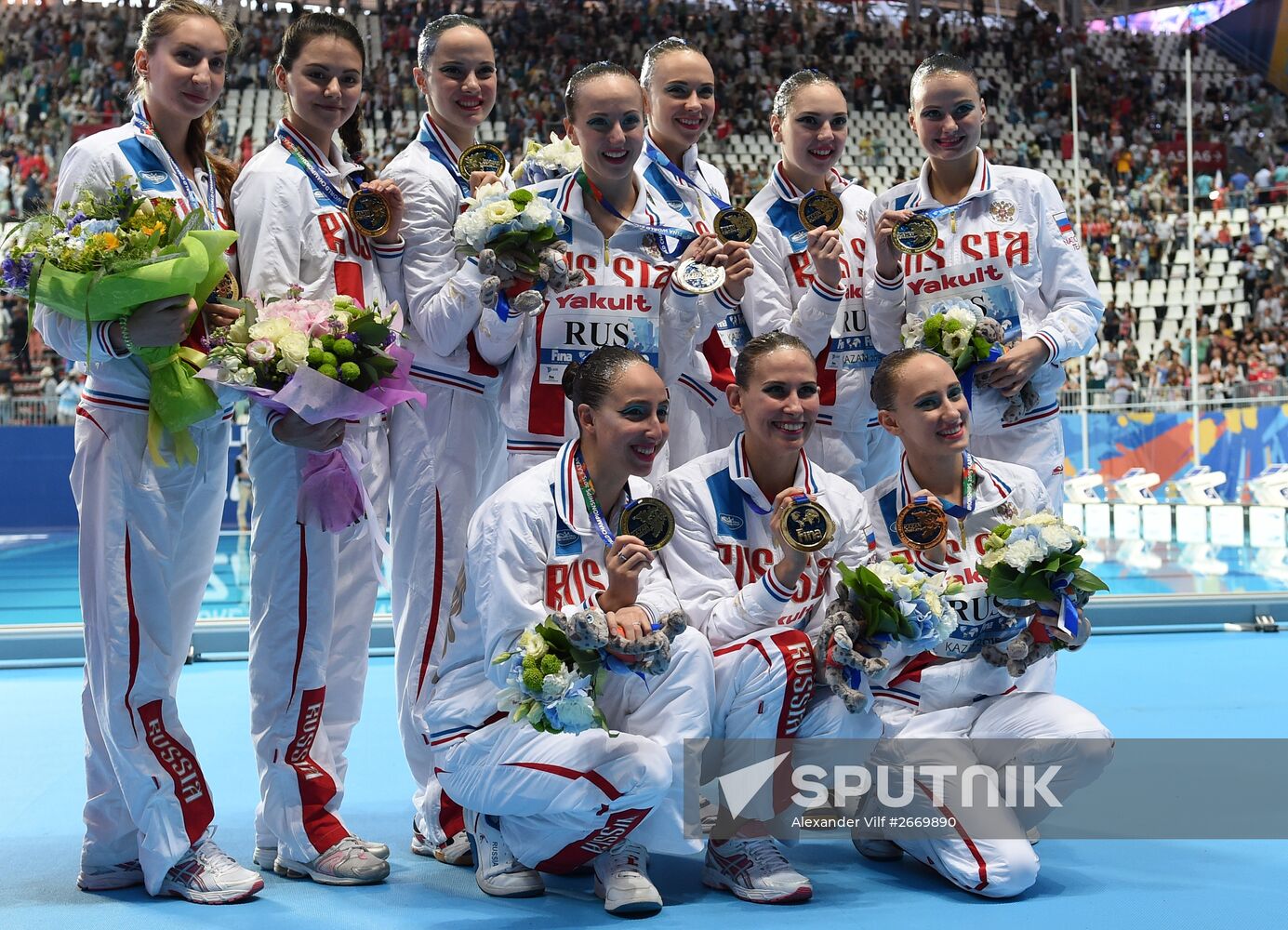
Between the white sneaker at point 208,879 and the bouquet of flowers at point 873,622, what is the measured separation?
1.58m

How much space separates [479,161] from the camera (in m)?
4.06

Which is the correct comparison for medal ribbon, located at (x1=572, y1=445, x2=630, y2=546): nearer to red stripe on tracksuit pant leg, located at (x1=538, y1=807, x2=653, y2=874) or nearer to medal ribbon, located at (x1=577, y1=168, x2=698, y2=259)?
red stripe on tracksuit pant leg, located at (x1=538, y1=807, x2=653, y2=874)

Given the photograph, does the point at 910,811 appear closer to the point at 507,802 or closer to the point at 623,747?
the point at 623,747

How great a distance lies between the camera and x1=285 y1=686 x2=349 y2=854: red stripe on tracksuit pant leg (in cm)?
350

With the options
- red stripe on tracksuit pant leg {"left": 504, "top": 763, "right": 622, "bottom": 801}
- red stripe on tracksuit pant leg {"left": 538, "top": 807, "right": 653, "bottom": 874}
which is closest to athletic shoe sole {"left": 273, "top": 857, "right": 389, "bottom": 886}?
red stripe on tracksuit pant leg {"left": 538, "top": 807, "right": 653, "bottom": 874}

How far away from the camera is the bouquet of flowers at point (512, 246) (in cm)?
357

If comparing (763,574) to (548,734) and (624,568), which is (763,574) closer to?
(624,568)

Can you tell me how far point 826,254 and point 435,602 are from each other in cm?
165

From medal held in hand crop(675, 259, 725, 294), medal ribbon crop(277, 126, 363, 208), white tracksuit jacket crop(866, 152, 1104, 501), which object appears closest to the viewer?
medal ribbon crop(277, 126, 363, 208)

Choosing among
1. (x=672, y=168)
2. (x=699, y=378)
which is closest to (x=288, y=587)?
(x=699, y=378)

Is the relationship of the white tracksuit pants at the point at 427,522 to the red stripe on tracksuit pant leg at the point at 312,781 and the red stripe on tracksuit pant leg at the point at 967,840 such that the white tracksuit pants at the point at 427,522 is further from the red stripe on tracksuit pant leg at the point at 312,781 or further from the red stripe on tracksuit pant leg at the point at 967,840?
the red stripe on tracksuit pant leg at the point at 967,840

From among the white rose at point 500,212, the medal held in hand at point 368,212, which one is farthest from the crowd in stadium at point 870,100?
the white rose at point 500,212

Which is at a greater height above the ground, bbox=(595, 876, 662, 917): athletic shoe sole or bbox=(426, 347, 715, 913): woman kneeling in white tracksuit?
bbox=(426, 347, 715, 913): woman kneeling in white tracksuit

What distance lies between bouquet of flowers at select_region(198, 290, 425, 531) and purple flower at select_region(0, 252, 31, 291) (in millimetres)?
458
